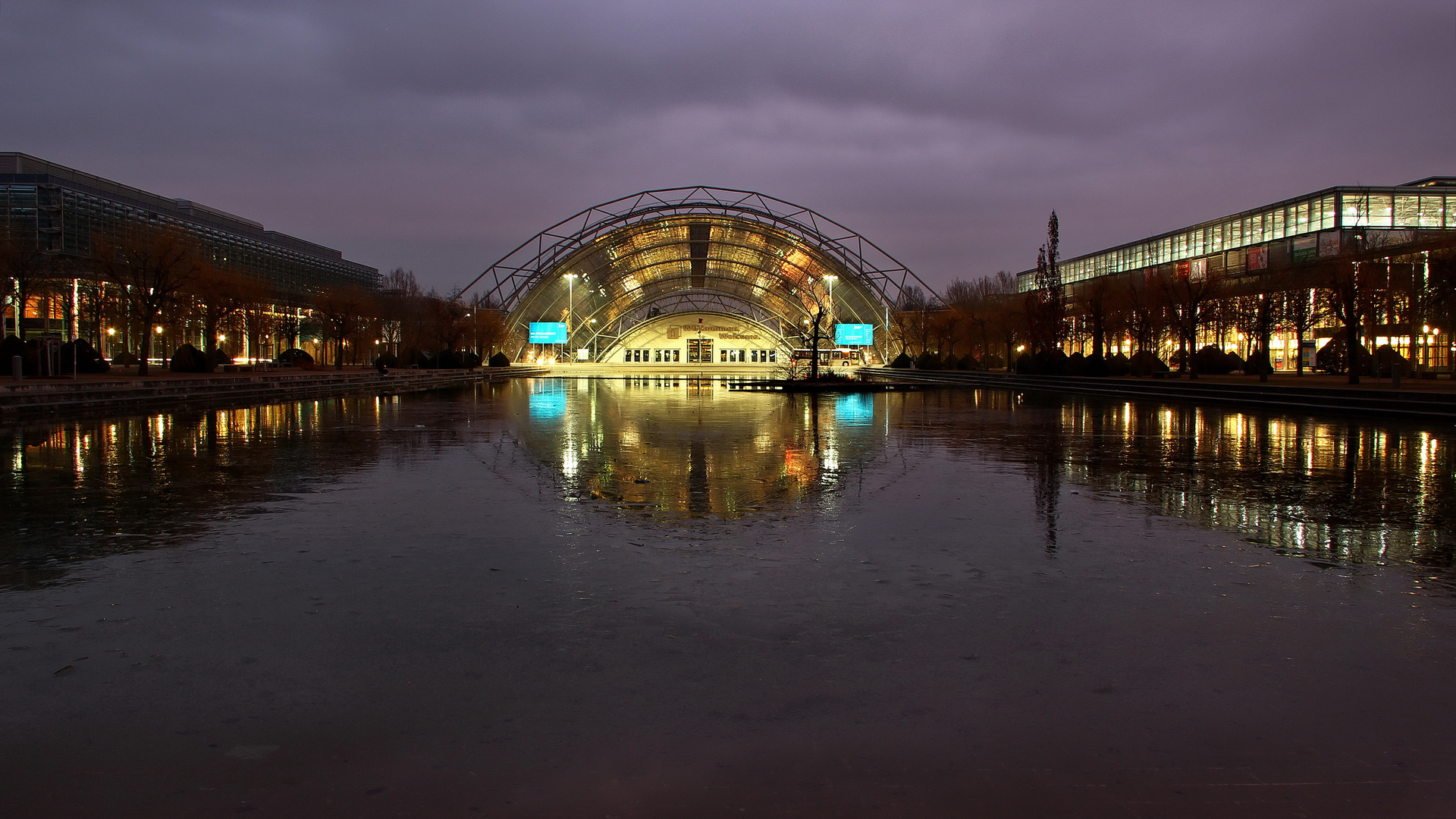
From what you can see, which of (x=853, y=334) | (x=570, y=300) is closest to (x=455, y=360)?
(x=570, y=300)

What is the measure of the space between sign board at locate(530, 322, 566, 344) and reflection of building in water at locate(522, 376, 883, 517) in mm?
70899

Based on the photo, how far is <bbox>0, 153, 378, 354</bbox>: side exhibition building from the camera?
54.3m

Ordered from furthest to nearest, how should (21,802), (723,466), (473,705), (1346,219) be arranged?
1. (1346,219)
2. (723,466)
3. (473,705)
4. (21,802)

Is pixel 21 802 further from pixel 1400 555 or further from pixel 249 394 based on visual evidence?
pixel 249 394

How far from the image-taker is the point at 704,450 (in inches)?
615

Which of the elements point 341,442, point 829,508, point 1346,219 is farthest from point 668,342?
point 829,508

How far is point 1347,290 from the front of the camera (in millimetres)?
35688

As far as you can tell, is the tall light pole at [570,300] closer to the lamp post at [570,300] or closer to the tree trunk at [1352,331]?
the lamp post at [570,300]

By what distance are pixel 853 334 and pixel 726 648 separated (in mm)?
96278

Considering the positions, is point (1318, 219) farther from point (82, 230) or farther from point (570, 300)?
point (82, 230)

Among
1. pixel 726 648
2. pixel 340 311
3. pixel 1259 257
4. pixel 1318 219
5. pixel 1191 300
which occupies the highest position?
pixel 1318 219

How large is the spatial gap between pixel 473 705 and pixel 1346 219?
285 ft

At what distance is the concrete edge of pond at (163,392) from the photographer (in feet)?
88.4

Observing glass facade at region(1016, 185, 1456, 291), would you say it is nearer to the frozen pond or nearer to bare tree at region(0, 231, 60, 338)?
the frozen pond
